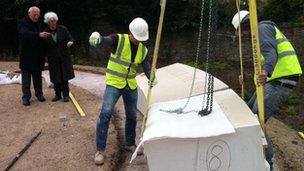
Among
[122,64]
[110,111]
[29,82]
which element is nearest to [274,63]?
[122,64]

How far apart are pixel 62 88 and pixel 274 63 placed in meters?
4.47

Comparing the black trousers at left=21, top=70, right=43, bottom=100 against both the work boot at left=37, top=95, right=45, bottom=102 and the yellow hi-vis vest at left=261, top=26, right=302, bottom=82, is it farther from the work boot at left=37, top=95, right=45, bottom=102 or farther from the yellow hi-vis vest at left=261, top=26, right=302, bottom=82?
the yellow hi-vis vest at left=261, top=26, right=302, bottom=82

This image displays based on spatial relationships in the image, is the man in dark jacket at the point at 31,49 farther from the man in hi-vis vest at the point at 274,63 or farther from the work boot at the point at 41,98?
the man in hi-vis vest at the point at 274,63

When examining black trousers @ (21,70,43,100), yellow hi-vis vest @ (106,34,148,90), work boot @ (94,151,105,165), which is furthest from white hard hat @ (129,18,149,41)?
black trousers @ (21,70,43,100)

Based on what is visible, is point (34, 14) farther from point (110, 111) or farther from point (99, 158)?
point (99, 158)

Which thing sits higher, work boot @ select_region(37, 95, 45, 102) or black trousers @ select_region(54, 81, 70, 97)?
black trousers @ select_region(54, 81, 70, 97)

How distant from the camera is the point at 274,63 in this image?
18.6ft

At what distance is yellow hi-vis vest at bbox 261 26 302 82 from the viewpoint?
19.2 ft

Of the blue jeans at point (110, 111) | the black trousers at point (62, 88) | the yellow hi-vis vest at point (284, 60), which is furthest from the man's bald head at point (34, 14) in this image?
the yellow hi-vis vest at point (284, 60)

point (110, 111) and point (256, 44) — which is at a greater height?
point (256, 44)

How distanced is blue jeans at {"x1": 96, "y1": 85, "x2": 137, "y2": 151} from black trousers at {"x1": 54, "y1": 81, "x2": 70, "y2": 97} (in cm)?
252

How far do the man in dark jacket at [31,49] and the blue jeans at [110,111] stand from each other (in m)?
2.63

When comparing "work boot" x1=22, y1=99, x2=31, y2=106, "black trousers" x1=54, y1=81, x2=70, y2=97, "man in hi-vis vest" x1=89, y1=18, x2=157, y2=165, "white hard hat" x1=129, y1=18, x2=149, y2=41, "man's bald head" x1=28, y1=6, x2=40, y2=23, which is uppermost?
"man's bald head" x1=28, y1=6, x2=40, y2=23

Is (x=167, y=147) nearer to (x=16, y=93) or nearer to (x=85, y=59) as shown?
(x=16, y=93)
